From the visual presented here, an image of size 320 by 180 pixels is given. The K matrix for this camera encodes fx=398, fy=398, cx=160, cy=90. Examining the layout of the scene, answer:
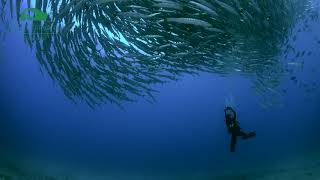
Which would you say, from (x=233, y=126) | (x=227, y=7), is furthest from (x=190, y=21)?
(x=233, y=126)

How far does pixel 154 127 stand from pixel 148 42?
3.87ft

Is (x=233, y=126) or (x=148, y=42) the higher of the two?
(x=148, y=42)

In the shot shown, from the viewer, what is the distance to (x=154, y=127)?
Answer: 4598mm

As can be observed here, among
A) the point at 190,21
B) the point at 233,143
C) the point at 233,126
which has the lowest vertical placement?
the point at 233,143

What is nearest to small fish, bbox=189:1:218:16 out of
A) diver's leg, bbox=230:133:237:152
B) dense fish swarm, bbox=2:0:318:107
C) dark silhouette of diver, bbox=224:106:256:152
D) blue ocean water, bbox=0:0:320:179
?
dense fish swarm, bbox=2:0:318:107

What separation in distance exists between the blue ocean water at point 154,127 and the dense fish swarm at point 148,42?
0.14 meters

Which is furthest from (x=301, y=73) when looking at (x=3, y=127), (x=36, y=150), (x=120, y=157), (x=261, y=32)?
(x=3, y=127)

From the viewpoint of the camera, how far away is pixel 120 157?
499 cm

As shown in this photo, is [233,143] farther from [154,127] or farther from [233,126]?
[154,127]

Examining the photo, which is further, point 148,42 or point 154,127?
point 154,127

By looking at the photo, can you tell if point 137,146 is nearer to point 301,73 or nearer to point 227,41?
point 227,41

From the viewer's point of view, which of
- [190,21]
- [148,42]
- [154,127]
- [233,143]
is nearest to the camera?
[190,21]

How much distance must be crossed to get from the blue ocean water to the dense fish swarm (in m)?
0.14

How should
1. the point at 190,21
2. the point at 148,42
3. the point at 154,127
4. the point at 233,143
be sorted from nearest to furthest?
1. the point at 190,21
2. the point at 148,42
3. the point at 233,143
4. the point at 154,127
